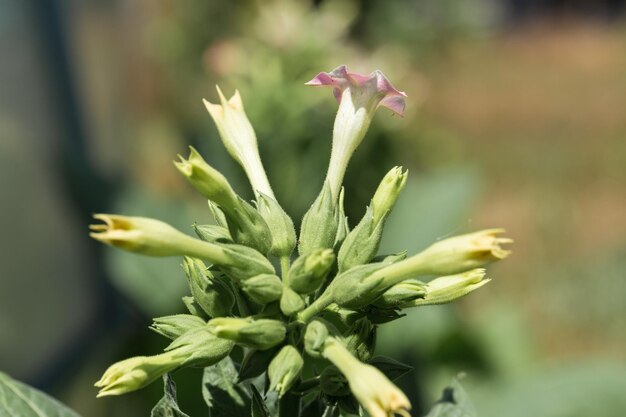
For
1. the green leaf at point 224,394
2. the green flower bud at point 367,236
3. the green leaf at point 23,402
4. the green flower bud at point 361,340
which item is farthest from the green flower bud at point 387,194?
the green leaf at point 23,402

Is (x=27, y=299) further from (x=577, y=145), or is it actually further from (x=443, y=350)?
(x=577, y=145)

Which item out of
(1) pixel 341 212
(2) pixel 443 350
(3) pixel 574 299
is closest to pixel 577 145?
(3) pixel 574 299

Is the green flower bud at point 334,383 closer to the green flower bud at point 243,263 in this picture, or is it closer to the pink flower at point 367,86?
the green flower bud at point 243,263

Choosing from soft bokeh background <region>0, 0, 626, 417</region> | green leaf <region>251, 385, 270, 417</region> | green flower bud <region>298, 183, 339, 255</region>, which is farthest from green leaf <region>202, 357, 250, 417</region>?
soft bokeh background <region>0, 0, 626, 417</region>

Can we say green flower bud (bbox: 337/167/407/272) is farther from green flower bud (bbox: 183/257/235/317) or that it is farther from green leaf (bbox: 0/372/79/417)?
green leaf (bbox: 0/372/79/417)

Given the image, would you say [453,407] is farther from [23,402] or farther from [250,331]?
[23,402]

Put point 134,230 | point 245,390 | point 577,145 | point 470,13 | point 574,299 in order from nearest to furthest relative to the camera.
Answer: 1. point 134,230
2. point 245,390
3. point 574,299
4. point 577,145
5. point 470,13
